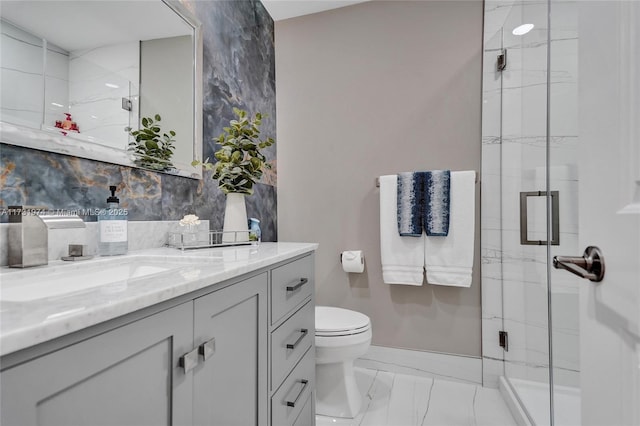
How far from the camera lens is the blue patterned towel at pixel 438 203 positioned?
188cm

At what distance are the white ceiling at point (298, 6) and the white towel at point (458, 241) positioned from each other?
1417 millimetres

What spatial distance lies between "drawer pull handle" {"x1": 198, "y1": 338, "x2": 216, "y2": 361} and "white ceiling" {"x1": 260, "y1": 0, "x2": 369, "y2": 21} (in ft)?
7.45

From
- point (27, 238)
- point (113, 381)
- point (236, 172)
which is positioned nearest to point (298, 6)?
point (236, 172)

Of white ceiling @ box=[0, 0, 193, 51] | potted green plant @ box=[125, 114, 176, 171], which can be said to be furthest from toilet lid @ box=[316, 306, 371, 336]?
white ceiling @ box=[0, 0, 193, 51]

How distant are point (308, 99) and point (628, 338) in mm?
2174

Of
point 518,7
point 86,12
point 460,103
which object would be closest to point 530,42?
point 518,7

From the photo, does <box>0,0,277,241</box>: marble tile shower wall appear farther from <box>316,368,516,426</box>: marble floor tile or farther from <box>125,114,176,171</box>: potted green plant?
<box>316,368,516,426</box>: marble floor tile

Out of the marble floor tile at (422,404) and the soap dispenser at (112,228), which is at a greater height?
the soap dispenser at (112,228)

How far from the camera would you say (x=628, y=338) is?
18.9 inches

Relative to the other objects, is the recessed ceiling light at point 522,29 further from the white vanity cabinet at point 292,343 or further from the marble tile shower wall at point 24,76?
the marble tile shower wall at point 24,76

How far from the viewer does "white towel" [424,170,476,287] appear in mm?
1873

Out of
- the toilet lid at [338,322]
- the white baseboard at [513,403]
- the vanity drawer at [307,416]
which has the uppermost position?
the toilet lid at [338,322]

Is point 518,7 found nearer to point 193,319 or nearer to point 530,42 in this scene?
point 530,42

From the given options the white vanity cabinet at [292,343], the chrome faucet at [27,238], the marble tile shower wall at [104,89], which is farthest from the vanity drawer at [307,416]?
the marble tile shower wall at [104,89]
